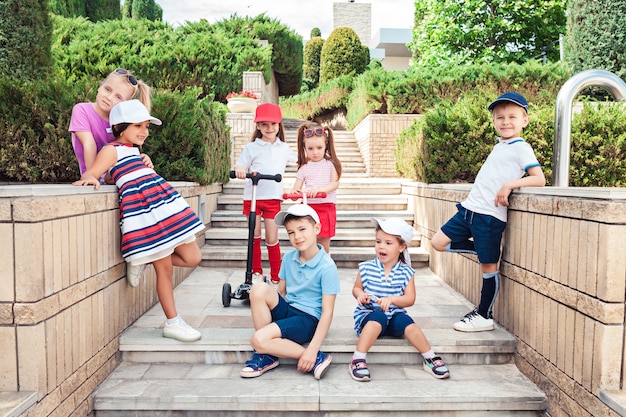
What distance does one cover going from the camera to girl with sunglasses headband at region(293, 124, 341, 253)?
14.3 ft

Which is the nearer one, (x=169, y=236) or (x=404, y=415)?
(x=404, y=415)

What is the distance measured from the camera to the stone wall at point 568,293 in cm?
228

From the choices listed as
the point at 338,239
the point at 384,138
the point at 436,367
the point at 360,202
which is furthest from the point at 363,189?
the point at 436,367

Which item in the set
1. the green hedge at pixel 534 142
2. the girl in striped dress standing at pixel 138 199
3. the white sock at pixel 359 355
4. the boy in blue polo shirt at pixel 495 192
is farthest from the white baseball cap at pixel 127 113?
the green hedge at pixel 534 142

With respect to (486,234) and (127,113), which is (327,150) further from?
(127,113)

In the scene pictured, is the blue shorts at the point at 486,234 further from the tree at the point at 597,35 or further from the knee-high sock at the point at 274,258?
the tree at the point at 597,35

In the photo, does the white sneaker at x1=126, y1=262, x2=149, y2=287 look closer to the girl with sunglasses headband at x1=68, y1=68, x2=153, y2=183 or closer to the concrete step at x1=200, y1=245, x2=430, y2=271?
the girl with sunglasses headband at x1=68, y1=68, x2=153, y2=183

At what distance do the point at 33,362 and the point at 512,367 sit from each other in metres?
2.81

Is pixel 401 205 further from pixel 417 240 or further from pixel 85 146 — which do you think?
pixel 85 146

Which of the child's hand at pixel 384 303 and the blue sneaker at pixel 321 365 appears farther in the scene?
the child's hand at pixel 384 303

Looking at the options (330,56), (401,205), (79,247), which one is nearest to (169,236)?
(79,247)

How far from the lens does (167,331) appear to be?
127 inches

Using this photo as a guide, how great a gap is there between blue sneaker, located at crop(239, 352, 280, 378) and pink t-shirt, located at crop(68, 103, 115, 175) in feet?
5.60

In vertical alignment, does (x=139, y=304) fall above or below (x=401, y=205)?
below
